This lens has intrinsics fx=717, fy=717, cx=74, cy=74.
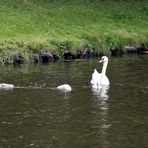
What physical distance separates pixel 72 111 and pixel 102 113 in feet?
3.90

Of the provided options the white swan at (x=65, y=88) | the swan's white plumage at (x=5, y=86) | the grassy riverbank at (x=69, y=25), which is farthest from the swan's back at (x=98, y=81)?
the grassy riverbank at (x=69, y=25)

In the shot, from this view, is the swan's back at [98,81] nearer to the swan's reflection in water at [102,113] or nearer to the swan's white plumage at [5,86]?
the swan's reflection in water at [102,113]

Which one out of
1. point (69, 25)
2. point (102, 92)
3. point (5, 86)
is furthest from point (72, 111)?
point (69, 25)

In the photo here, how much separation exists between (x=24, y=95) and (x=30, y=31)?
20564 millimetres

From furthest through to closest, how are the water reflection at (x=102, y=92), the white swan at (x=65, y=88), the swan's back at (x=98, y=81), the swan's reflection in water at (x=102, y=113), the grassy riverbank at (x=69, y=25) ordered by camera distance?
1. the grassy riverbank at (x=69, y=25)
2. the swan's back at (x=98, y=81)
3. the white swan at (x=65, y=88)
4. the water reflection at (x=102, y=92)
5. the swan's reflection in water at (x=102, y=113)

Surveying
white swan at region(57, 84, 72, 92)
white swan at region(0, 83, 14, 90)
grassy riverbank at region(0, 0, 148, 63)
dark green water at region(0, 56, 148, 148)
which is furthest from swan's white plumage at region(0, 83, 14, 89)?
grassy riverbank at region(0, 0, 148, 63)

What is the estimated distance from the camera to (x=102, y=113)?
2667 cm

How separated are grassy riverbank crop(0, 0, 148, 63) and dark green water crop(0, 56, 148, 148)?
7.17 m

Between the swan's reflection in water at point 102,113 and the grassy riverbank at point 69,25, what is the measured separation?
12215 mm

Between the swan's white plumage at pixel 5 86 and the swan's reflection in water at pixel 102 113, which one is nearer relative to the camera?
the swan's reflection in water at pixel 102 113

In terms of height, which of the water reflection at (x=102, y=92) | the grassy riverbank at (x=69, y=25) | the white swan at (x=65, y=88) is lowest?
the water reflection at (x=102, y=92)

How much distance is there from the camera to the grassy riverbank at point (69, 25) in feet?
155

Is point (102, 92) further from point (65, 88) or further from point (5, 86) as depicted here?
point (5, 86)

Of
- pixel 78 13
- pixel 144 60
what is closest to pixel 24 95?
pixel 144 60
